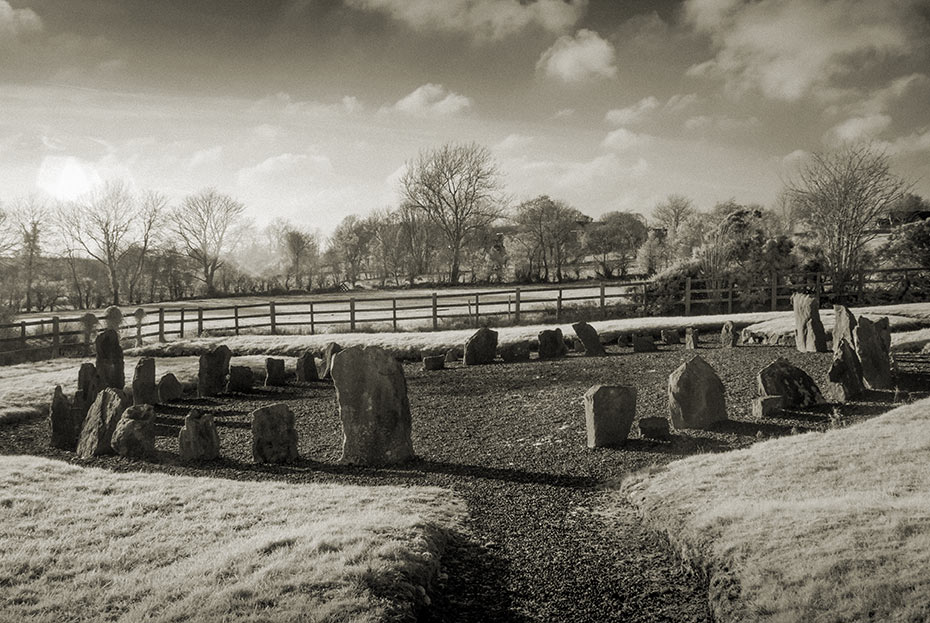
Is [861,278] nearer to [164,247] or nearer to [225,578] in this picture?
[225,578]

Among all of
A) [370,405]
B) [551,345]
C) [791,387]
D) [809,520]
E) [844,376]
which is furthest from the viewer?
[551,345]

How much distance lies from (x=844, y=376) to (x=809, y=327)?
564cm

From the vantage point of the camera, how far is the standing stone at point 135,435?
11422 millimetres

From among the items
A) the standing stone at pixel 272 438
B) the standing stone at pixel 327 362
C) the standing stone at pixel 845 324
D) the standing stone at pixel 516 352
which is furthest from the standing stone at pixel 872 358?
the standing stone at pixel 327 362

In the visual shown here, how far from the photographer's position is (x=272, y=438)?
1094cm

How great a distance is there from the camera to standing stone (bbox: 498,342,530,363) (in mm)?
20766

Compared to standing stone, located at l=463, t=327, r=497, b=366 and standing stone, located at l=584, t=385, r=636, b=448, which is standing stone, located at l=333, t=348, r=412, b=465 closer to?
standing stone, located at l=584, t=385, r=636, b=448

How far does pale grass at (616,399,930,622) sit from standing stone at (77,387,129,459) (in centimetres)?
855

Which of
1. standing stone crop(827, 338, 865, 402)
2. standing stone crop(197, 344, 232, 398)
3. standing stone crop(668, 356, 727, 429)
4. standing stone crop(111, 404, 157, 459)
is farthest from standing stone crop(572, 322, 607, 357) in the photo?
standing stone crop(111, 404, 157, 459)

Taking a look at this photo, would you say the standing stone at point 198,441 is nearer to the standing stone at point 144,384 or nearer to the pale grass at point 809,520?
the standing stone at point 144,384

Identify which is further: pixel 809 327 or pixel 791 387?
pixel 809 327

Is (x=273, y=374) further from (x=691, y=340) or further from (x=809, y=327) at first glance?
(x=809, y=327)

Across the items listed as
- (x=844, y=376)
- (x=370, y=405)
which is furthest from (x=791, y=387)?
(x=370, y=405)

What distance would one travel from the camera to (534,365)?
63.3 ft
